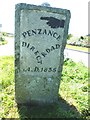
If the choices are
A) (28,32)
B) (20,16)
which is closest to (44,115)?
(28,32)

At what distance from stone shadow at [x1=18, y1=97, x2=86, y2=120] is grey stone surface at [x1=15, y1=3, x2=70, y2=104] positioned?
15 centimetres

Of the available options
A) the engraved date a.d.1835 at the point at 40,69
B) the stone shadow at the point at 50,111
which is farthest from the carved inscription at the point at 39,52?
the stone shadow at the point at 50,111

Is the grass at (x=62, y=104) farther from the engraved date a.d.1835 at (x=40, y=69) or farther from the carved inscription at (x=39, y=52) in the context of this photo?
the carved inscription at (x=39, y=52)

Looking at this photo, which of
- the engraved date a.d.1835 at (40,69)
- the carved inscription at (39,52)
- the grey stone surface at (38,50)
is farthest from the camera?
the engraved date a.d.1835 at (40,69)

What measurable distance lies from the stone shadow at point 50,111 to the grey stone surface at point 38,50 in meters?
0.15

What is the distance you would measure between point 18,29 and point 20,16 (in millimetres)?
230

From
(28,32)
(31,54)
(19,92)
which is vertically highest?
(28,32)

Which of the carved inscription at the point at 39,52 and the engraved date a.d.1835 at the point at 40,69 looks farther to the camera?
the engraved date a.d.1835 at the point at 40,69

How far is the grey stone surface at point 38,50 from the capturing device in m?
4.55

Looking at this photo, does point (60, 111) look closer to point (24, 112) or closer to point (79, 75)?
point (24, 112)

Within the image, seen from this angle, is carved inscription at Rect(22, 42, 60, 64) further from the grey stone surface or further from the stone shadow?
the stone shadow

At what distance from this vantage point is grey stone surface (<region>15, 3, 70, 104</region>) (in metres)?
4.55

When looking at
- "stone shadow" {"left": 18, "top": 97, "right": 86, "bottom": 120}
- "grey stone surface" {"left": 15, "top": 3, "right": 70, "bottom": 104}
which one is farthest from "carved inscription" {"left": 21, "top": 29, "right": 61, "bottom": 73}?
"stone shadow" {"left": 18, "top": 97, "right": 86, "bottom": 120}

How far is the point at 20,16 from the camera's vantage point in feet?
14.8
